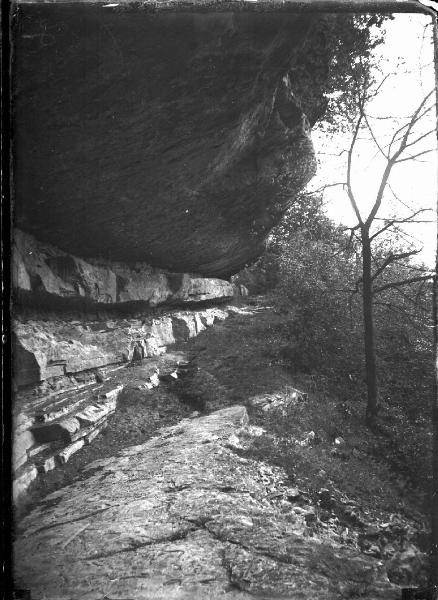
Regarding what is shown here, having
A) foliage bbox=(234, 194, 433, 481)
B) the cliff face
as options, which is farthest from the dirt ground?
the cliff face

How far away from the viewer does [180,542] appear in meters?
3.28

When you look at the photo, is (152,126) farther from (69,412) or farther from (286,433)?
(286,433)

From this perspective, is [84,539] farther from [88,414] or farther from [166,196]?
[166,196]

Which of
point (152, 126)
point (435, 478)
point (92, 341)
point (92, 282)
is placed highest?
point (152, 126)

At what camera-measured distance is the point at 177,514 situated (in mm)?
3695

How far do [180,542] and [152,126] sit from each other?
5.67m

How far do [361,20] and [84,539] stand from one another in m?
6.04

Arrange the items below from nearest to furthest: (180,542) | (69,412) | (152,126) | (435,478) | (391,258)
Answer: (180,542)
(435,478)
(391,258)
(69,412)
(152,126)

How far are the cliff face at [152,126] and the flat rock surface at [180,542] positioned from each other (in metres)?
3.49

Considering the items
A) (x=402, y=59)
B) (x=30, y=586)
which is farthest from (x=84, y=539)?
(x=402, y=59)

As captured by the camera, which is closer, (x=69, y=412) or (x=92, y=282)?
(x=69, y=412)

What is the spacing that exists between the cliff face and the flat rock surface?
137 inches

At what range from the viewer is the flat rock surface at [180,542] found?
285cm

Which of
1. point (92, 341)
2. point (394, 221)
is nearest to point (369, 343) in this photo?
point (394, 221)
